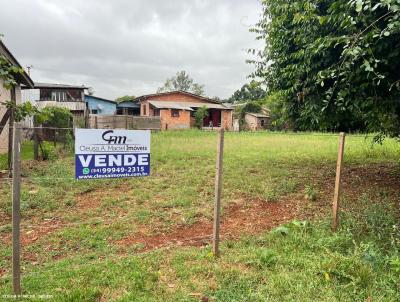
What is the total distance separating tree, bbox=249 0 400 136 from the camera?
412 cm

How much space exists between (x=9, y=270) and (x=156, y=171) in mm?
5339

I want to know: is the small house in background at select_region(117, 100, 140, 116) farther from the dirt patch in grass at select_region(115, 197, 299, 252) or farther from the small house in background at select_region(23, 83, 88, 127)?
the dirt patch in grass at select_region(115, 197, 299, 252)

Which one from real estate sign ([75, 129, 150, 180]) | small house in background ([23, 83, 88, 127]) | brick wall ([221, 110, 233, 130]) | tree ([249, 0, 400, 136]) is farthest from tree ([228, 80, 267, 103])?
real estate sign ([75, 129, 150, 180])

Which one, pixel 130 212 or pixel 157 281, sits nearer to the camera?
pixel 157 281

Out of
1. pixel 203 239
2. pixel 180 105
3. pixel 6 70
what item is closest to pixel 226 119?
pixel 180 105

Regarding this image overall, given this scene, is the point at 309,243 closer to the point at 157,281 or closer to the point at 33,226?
the point at 157,281

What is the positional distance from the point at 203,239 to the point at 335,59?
144 inches

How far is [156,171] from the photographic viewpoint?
29.4ft

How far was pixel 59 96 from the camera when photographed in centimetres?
3400

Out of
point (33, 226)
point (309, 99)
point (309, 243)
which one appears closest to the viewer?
point (309, 243)

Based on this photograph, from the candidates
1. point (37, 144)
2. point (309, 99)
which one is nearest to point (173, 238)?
point (309, 99)

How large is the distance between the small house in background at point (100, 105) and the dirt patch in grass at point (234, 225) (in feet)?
108

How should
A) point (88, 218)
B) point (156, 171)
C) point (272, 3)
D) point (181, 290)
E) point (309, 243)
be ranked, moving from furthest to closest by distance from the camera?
point (156, 171) → point (272, 3) → point (88, 218) → point (309, 243) → point (181, 290)

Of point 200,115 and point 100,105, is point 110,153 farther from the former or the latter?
point 100,105
